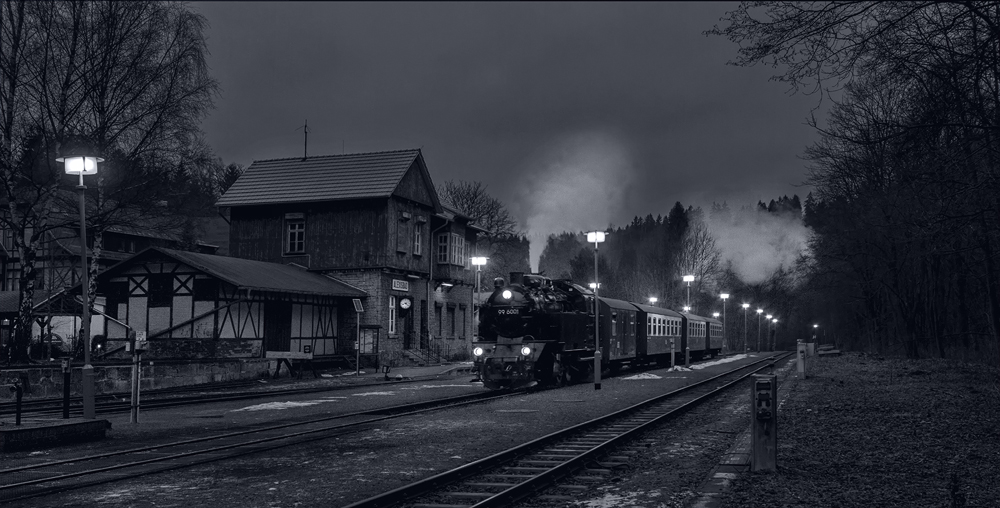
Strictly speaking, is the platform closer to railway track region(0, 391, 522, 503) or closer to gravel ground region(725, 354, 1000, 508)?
railway track region(0, 391, 522, 503)

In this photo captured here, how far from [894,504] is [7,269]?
59819mm

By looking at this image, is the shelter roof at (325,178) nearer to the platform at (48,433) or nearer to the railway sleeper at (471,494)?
the platform at (48,433)

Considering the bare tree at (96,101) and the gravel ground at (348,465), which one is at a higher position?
the bare tree at (96,101)

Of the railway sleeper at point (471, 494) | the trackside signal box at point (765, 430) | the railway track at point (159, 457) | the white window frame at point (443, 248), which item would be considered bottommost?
the railway track at point (159, 457)

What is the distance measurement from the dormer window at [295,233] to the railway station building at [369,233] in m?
0.05

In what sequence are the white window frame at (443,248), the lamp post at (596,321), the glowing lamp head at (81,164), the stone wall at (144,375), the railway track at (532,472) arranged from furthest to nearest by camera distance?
the white window frame at (443,248)
the lamp post at (596,321)
the stone wall at (144,375)
the glowing lamp head at (81,164)
the railway track at (532,472)

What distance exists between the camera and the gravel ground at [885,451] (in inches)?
324

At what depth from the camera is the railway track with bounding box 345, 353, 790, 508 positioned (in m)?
8.57

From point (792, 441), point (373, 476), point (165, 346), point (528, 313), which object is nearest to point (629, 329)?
point (528, 313)

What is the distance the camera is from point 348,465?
1093cm

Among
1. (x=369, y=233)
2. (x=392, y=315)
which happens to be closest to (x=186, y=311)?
(x=369, y=233)

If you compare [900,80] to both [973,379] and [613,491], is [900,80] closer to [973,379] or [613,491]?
[613,491]

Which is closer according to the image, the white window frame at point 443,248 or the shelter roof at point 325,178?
the shelter roof at point 325,178

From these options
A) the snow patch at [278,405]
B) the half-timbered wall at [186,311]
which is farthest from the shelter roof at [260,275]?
the snow patch at [278,405]
